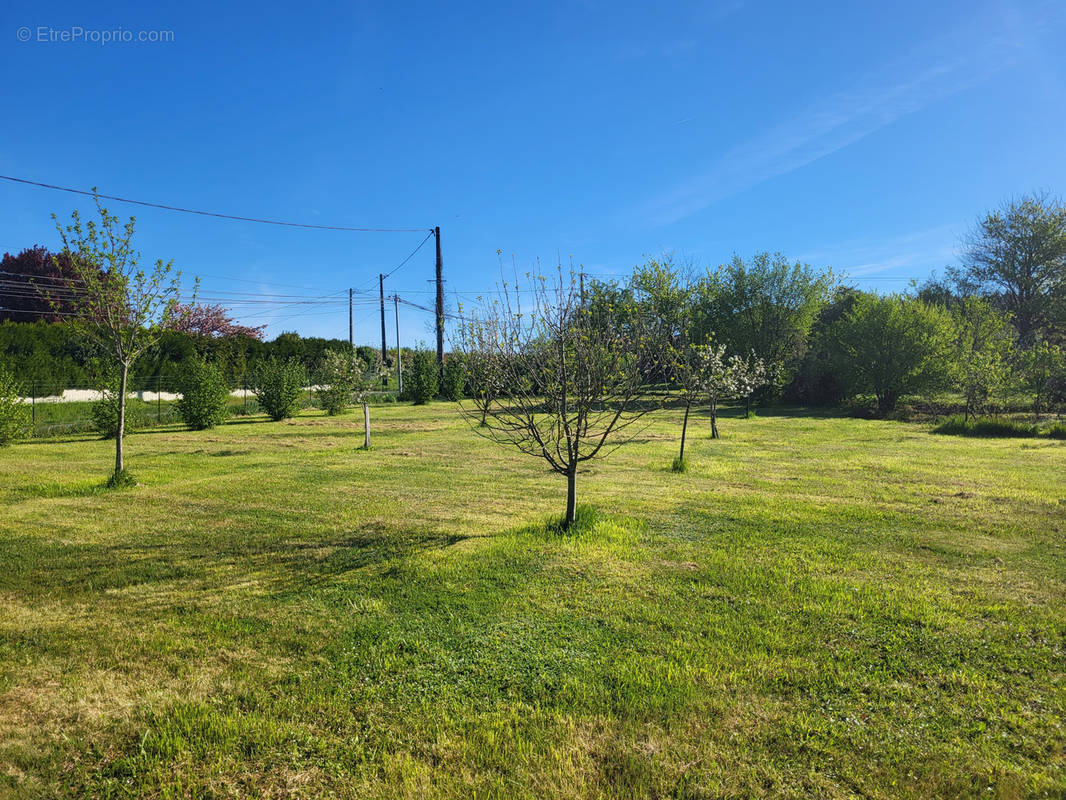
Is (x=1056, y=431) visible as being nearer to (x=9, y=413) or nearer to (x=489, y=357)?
(x=489, y=357)

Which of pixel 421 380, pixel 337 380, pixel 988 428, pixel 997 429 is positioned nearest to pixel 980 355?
pixel 988 428

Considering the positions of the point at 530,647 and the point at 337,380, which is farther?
the point at 337,380

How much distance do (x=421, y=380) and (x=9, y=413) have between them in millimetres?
18694

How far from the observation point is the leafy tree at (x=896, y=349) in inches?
974

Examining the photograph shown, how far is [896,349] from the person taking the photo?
1003 inches

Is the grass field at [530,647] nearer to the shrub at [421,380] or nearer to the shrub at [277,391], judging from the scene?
the shrub at [277,391]

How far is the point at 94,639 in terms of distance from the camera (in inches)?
154

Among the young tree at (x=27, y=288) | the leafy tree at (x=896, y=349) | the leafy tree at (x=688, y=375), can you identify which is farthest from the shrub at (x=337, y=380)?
the leafy tree at (x=896, y=349)

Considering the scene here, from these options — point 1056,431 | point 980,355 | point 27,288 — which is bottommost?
point 1056,431

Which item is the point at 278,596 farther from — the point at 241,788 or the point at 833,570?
the point at 833,570

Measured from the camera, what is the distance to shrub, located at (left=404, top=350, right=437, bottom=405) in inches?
1249

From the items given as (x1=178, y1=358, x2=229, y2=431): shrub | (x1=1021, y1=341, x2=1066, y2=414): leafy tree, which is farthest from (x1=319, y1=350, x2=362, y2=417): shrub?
(x1=1021, y1=341, x2=1066, y2=414): leafy tree

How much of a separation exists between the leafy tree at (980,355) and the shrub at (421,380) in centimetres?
2459

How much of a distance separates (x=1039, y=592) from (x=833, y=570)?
1568 millimetres
